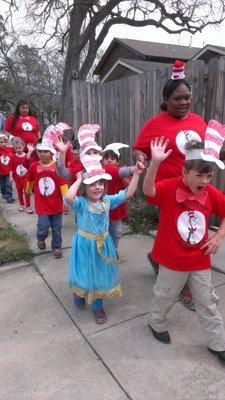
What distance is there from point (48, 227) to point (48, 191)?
43 centimetres

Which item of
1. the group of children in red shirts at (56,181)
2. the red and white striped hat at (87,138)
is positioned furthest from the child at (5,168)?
the red and white striped hat at (87,138)

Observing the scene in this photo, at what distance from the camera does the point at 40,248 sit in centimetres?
426

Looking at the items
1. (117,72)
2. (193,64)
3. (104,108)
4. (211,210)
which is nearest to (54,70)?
(117,72)

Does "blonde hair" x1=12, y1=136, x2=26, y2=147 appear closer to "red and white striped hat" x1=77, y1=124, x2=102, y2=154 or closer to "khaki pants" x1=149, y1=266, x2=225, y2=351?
"red and white striped hat" x1=77, y1=124, x2=102, y2=154

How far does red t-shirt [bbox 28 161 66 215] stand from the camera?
4.07 m

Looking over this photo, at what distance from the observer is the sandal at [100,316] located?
2824 millimetres

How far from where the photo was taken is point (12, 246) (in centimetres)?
433

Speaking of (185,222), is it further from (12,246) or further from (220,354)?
(12,246)

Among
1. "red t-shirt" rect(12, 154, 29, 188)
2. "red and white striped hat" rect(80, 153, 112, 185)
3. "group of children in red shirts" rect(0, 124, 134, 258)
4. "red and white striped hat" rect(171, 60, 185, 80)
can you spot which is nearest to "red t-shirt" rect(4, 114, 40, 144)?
"red t-shirt" rect(12, 154, 29, 188)

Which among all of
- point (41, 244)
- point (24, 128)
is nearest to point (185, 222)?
point (41, 244)

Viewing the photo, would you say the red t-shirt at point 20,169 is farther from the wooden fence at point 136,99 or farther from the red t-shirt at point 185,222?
the red t-shirt at point 185,222

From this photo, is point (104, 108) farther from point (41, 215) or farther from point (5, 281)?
point (5, 281)

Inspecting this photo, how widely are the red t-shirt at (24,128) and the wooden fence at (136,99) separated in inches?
41.5

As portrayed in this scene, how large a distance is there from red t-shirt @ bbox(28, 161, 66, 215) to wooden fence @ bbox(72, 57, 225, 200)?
1.95 metres
